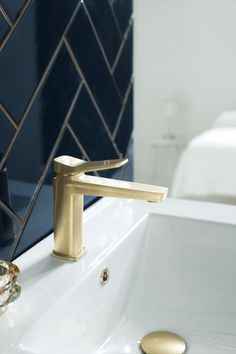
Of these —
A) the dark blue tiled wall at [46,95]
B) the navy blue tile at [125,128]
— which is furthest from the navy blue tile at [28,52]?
the navy blue tile at [125,128]

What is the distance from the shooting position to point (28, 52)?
0.69 metres

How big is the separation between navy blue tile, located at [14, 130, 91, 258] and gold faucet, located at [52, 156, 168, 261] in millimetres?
74

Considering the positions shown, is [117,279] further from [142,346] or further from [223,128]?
[223,128]

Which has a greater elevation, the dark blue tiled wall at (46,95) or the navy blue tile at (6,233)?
the dark blue tiled wall at (46,95)

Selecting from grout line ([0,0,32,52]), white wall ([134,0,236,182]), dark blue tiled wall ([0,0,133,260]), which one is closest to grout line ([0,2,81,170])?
dark blue tiled wall ([0,0,133,260])

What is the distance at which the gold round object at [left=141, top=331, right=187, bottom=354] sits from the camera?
718 millimetres

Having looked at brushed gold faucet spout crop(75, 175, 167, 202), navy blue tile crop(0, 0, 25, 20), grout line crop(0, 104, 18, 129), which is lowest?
brushed gold faucet spout crop(75, 175, 167, 202)

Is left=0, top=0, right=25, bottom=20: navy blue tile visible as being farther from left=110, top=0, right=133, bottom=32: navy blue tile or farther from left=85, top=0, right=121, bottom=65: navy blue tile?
left=110, top=0, right=133, bottom=32: navy blue tile

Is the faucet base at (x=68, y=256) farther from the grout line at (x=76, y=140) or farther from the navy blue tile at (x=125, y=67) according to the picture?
the navy blue tile at (x=125, y=67)

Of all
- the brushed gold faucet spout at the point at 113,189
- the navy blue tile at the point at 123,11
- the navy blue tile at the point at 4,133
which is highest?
the navy blue tile at the point at 123,11

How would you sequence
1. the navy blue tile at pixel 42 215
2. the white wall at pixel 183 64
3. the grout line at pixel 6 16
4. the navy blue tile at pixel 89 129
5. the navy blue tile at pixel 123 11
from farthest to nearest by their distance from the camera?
the white wall at pixel 183 64, the navy blue tile at pixel 123 11, the navy blue tile at pixel 89 129, the navy blue tile at pixel 42 215, the grout line at pixel 6 16

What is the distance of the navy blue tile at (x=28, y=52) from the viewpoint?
0.66 m

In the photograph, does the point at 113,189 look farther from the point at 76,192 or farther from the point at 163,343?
the point at 163,343

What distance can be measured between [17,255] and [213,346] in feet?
1.21
